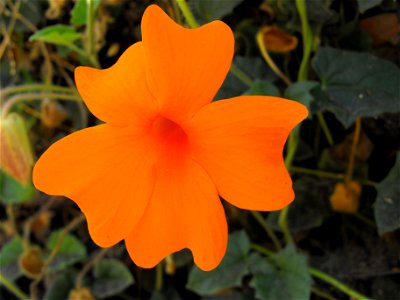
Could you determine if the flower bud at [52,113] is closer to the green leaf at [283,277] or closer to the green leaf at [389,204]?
the green leaf at [283,277]

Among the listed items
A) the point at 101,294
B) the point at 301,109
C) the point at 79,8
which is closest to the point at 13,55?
the point at 79,8

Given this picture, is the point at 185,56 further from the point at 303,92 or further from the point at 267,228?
the point at 267,228

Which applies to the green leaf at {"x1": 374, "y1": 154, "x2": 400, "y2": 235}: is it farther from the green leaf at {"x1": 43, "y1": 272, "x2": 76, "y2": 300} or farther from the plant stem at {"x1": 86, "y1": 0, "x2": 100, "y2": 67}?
the green leaf at {"x1": 43, "y1": 272, "x2": 76, "y2": 300}

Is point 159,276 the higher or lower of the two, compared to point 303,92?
lower

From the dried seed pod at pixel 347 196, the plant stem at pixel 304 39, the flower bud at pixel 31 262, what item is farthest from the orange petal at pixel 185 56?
the flower bud at pixel 31 262

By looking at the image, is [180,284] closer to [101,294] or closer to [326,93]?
[101,294]

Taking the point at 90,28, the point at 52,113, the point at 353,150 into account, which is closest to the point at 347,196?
the point at 353,150
